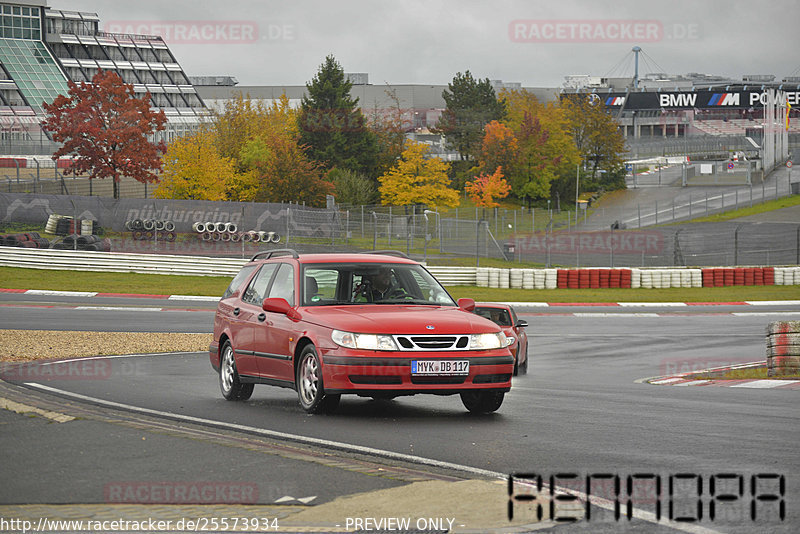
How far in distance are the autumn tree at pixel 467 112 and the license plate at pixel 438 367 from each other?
94.4 metres

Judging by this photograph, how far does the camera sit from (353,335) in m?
10.0

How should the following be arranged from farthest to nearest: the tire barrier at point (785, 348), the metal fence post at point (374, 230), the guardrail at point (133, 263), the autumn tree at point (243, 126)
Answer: the autumn tree at point (243, 126) → the metal fence post at point (374, 230) → the guardrail at point (133, 263) → the tire barrier at point (785, 348)

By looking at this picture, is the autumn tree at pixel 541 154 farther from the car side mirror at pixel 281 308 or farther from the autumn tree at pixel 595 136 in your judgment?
the car side mirror at pixel 281 308

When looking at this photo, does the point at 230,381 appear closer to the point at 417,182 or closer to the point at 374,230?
the point at 374,230

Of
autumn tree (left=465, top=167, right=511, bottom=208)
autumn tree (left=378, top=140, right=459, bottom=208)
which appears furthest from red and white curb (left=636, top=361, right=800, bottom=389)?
autumn tree (left=465, top=167, right=511, bottom=208)

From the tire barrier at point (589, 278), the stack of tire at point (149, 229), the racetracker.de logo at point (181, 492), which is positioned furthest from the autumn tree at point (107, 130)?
the racetracker.de logo at point (181, 492)

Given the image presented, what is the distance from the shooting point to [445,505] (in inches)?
249

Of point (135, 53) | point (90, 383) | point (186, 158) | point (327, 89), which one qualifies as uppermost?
point (135, 53)

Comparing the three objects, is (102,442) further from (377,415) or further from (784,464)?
(784,464)

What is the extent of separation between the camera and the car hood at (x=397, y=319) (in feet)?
32.9

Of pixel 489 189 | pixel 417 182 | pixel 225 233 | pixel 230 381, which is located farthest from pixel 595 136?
pixel 230 381

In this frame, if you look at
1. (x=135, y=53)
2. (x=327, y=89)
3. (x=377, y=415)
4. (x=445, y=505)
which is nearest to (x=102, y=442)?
(x=377, y=415)

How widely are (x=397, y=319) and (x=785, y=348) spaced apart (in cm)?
813

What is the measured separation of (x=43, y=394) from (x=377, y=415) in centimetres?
421
